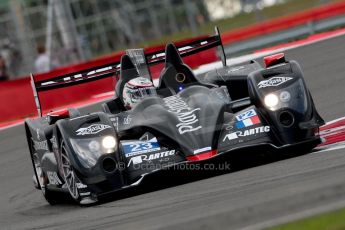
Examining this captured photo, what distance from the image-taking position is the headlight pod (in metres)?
8.99

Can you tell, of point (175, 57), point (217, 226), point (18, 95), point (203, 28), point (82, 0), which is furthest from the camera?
point (203, 28)

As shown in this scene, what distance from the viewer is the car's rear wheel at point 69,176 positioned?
9.12 metres

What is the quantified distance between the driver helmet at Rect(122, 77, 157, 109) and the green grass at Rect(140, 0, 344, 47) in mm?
16144

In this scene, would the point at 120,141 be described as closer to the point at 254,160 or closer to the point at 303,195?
the point at 254,160

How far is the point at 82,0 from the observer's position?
27344 mm

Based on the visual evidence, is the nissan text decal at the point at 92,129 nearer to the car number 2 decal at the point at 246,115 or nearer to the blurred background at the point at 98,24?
the car number 2 decal at the point at 246,115

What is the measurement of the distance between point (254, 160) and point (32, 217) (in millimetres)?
2143

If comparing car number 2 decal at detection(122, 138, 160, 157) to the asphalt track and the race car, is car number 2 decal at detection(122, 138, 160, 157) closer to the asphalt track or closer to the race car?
the race car

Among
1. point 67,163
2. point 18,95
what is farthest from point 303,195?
point 18,95

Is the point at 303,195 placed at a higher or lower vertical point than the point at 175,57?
lower

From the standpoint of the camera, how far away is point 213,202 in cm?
755

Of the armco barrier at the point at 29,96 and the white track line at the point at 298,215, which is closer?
the white track line at the point at 298,215

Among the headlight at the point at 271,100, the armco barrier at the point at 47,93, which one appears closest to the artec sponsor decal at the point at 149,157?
the headlight at the point at 271,100

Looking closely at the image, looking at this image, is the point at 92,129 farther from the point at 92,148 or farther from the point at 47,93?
the point at 47,93
